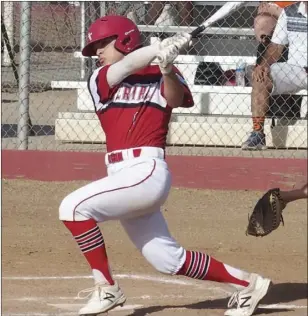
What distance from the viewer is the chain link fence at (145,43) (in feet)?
27.5

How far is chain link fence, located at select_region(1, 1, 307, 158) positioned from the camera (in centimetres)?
839

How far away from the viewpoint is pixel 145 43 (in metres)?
8.90

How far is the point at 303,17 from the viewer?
7918mm

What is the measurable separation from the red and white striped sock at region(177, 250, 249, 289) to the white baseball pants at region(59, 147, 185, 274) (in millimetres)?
44

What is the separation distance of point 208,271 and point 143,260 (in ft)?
4.84

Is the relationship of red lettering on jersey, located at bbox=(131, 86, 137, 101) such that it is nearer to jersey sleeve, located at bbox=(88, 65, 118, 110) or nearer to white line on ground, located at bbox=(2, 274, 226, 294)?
jersey sleeve, located at bbox=(88, 65, 118, 110)

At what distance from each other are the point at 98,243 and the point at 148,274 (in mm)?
1264

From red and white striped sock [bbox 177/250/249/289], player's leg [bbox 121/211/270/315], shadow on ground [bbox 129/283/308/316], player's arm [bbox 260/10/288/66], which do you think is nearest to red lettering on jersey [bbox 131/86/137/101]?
player's leg [bbox 121/211/270/315]

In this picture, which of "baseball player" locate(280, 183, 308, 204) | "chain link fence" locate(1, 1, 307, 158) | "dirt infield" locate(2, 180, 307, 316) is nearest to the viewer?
"baseball player" locate(280, 183, 308, 204)

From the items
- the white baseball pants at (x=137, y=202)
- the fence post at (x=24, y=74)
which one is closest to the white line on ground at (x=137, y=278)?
the white baseball pants at (x=137, y=202)

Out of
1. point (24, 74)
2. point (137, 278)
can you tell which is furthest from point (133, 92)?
point (24, 74)

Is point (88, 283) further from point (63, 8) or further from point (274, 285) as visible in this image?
point (63, 8)

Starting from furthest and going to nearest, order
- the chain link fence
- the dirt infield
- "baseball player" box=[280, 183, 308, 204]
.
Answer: the chain link fence
the dirt infield
"baseball player" box=[280, 183, 308, 204]

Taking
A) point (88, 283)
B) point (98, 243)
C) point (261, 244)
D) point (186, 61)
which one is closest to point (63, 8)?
point (186, 61)
